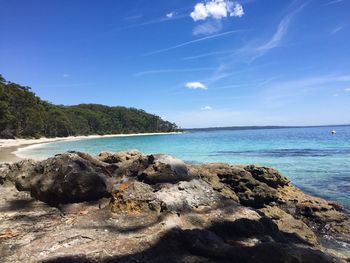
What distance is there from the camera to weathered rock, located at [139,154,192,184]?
25.8 ft

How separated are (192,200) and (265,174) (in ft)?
18.9

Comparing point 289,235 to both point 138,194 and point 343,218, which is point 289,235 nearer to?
point 138,194

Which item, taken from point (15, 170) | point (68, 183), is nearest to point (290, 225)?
point (68, 183)

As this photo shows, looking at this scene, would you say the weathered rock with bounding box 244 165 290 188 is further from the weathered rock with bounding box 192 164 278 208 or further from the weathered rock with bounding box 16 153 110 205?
the weathered rock with bounding box 16 153 110 205

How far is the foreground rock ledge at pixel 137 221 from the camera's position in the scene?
4.96m

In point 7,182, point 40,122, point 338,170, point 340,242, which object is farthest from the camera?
point 40,122

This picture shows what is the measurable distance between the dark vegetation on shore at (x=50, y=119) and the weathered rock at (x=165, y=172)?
2474 inches

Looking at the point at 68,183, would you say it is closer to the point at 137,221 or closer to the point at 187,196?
the point at 137,221

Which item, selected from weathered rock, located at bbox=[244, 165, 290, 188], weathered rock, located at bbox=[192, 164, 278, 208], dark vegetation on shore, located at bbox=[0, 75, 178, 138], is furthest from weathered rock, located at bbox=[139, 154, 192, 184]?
dark vegetation on shore, located at bbox=[0, 75, 178, 138]

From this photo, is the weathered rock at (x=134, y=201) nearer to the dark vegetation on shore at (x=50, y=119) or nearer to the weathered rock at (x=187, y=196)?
the weathered rock at (x=187, y=196)

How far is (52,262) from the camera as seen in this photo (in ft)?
15.5

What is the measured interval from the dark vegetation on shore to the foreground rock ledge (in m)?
62.4

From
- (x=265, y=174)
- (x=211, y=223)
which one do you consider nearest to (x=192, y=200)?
(x=211, y=223)

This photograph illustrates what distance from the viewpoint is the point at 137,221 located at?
619 centimetres
